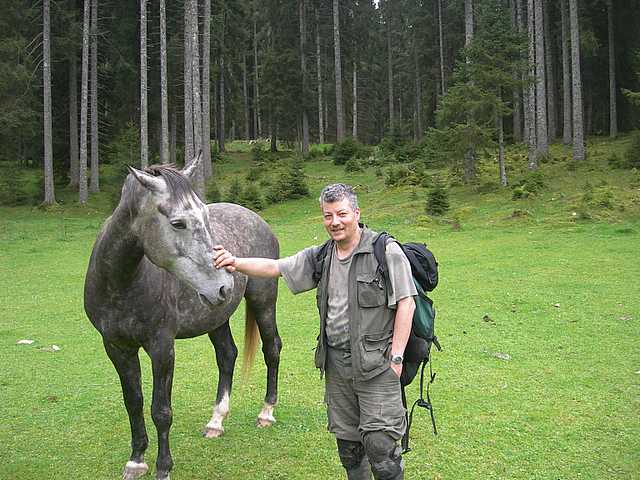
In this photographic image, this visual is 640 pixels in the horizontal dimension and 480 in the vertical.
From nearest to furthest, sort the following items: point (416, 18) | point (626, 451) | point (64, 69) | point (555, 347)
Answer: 1. point (626, 451)
2. point (555, 347)
3. point (64, 69)
4. point (416, 18)

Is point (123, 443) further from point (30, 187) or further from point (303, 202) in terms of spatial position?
point (30, 187)

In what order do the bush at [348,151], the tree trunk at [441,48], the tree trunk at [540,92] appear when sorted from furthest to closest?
the tree trunk at [441,48] < the bush at [348,151] < the tree trunk at [540,92]

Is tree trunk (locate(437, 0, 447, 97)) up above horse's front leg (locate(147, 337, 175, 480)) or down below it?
above

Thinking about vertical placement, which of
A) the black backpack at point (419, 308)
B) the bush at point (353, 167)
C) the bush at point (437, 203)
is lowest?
the black backpack at point (419, 308)

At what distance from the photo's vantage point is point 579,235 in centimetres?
1565

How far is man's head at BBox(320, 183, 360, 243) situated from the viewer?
3.52m

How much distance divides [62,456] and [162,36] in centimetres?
2305

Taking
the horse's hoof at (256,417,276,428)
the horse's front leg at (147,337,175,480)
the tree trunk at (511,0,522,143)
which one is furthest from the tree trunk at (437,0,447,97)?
the horse's front leg at (147,337,175,480)

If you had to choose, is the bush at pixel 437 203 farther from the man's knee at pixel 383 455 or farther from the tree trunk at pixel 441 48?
the tree trunk at pixel 441 48

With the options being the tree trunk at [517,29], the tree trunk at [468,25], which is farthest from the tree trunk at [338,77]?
the tree trunk at [468,25]

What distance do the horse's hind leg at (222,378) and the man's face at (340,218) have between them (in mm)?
2816

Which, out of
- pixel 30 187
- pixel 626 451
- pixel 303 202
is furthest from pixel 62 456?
pixel 30 187

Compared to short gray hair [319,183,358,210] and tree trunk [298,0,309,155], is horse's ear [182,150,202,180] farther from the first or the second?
tree trunk [298,0,309,155]

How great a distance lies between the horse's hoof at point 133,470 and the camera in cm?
479
